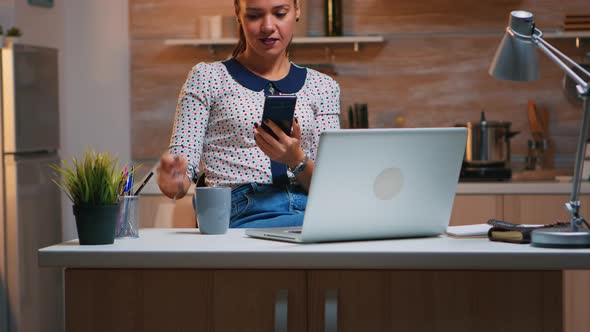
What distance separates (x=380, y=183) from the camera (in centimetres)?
171

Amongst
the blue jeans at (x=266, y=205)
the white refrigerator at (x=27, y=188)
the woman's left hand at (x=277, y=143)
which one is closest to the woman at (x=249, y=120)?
the blue jeans at (x=266, y=205)

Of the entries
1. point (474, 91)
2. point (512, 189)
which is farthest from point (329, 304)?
point (474, 91)

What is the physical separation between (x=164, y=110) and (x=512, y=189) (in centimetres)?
178

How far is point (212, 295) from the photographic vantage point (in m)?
1.67

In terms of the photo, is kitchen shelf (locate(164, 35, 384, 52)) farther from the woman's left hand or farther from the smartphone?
the smartphone

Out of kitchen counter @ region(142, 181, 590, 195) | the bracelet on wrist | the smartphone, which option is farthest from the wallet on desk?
kitchen counter @ region(142, 181, 590, 195)

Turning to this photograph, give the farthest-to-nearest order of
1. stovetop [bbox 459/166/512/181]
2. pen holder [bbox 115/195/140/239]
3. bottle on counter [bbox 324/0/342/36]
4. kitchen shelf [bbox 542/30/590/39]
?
1. bottle on counter [bbox 324/0/342/36]
2. kitchen shelf [bbox 542/30/590/39]
3. stovetop [bbox 459/166/512/181]
4. pen holder [bbox 115/195/140/239]

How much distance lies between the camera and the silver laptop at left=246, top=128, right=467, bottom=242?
1.66 metres

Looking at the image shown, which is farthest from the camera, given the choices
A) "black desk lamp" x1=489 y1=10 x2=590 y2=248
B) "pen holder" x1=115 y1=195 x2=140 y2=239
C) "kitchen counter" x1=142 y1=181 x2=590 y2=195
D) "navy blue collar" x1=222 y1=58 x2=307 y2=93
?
"kitchen counter" x1=142 y1=181 x2=590 y2=195

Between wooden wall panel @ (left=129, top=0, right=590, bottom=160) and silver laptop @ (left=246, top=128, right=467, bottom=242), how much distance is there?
267cm

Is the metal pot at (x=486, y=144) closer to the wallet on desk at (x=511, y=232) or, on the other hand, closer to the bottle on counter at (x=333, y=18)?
the bottle on counter at (x=333, y=18)

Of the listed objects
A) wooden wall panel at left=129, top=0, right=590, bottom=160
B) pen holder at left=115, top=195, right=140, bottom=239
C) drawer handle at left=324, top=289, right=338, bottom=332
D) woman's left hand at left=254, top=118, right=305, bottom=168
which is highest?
wooden wall panel at left=129, top=0, right=590, bottom=160

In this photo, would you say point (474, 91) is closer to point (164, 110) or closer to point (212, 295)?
point (164, 110)

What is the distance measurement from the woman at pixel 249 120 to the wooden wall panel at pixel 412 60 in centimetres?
178
